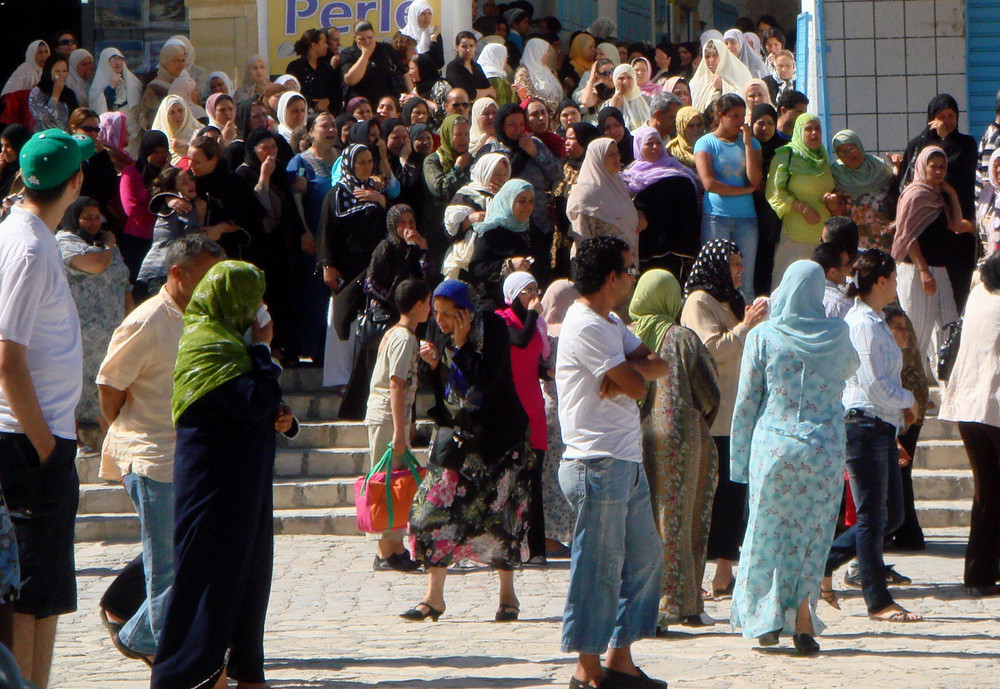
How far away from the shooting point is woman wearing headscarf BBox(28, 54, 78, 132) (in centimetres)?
1370

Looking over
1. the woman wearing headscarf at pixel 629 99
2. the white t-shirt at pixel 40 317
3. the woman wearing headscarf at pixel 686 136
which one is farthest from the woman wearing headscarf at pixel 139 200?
the white t-shirt at pixel 40 317

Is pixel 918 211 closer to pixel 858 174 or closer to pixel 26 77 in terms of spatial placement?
pixel 858 174

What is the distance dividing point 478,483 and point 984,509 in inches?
107

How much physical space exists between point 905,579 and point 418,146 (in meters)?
5.97

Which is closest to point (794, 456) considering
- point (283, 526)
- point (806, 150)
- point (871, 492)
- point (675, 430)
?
point (675, 430)

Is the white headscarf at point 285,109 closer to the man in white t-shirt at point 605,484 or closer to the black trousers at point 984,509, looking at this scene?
the black trousers at point 984,509

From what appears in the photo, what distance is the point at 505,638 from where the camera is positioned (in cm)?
680

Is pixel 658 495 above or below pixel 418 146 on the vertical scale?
below

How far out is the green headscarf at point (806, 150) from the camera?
11.2m

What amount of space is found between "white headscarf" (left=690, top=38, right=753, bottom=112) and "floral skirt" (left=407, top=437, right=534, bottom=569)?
8367mm

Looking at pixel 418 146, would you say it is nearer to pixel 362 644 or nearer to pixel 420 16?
pixel 420 16

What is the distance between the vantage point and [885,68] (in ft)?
44.8

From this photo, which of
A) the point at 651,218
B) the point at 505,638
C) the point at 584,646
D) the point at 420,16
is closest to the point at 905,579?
the point at 505,638

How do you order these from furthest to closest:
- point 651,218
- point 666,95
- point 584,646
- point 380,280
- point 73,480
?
point 666,95 < point 651,218 < point 380,280 < point 584,646 < point 73,480
